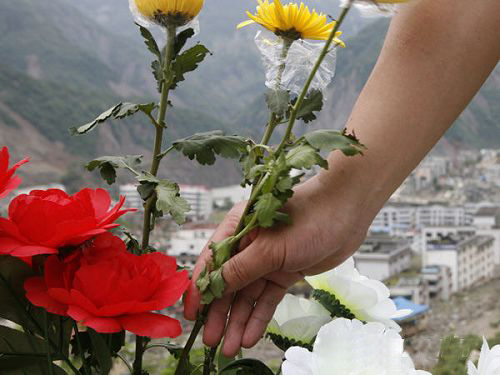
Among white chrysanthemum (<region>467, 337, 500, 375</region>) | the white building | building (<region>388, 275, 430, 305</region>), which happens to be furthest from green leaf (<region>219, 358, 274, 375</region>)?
the white building

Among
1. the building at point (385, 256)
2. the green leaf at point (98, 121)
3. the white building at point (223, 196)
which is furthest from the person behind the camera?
the white building at point (223, 196)

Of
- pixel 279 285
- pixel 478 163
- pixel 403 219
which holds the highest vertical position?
pixel 279 285

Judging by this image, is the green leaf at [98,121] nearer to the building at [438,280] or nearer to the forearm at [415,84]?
the forearm at [415,84]

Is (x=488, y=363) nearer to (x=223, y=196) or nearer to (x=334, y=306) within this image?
(x=334, y=306)

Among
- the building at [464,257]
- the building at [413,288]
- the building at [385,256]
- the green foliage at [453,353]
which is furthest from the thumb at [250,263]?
the building at [464,257]

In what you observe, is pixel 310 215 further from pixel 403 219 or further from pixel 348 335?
pixel 403 219

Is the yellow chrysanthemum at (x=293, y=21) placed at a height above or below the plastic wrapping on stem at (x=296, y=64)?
above

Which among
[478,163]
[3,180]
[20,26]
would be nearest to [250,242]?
[3,180]

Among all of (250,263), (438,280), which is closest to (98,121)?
(250,263)
